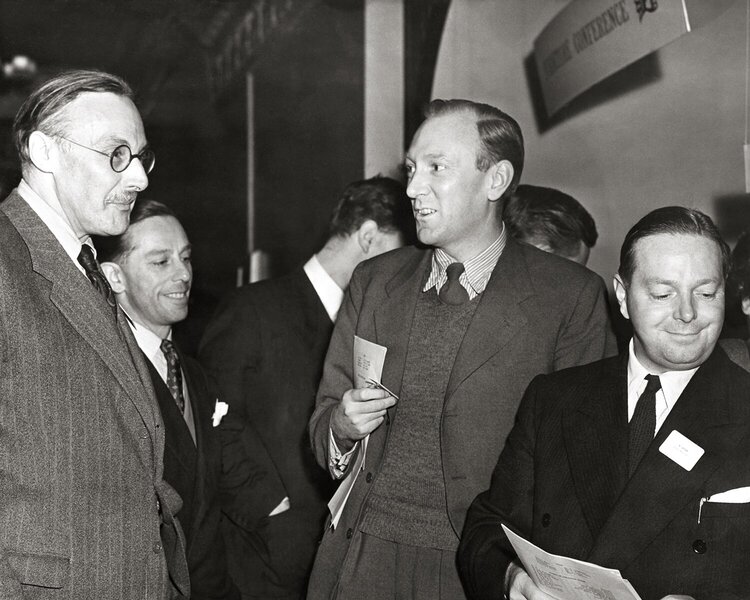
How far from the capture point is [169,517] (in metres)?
2.42

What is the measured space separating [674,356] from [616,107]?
1.99 metres

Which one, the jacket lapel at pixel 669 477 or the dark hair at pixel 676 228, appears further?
the dark hair at pixel 676 228

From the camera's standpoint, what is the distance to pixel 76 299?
2146 millimetres

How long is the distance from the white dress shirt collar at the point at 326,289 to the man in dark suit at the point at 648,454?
1698mm

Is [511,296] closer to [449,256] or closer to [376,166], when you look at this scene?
[449,256]

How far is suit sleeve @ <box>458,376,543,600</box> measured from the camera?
221 cm

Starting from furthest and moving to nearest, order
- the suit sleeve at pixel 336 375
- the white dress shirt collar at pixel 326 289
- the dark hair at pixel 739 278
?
the white dress shirt collar at pixel 326 289 → the dark hair at pixel 739 278 → the suit sleeve at pixel 336 375

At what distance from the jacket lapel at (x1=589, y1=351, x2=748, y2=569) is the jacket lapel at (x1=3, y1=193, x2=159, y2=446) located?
1168mm

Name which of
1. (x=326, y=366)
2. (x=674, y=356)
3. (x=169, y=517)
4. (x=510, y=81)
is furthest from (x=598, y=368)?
(x=510, y=81)

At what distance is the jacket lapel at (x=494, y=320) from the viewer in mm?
2484

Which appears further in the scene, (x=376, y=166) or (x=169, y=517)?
(x=376, y=166)

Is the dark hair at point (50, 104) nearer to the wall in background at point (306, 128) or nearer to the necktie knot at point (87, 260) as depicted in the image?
the necktie knot at point (87, 260)

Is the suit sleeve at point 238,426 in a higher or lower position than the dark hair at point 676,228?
lower

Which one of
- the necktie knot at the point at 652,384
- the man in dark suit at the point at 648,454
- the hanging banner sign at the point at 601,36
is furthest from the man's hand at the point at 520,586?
the hanging banner sign at the point at 601,36
